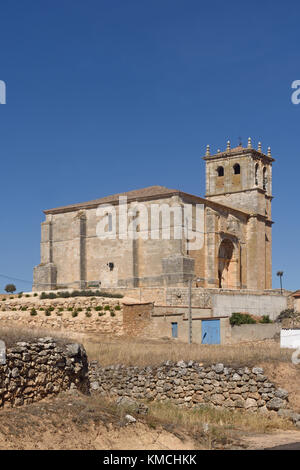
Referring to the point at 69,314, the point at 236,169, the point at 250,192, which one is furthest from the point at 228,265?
the point at 69,314

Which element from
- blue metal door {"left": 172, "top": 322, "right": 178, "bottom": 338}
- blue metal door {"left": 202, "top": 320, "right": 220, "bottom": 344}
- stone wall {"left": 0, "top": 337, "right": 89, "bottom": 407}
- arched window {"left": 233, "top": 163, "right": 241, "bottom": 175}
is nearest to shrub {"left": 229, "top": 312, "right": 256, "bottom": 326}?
blue metal door {"left": 202, "top": 320, "right": 220, "bottom": 344}

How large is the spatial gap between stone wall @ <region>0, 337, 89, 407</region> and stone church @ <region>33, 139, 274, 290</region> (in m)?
34.0

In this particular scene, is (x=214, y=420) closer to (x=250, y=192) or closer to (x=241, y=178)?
(x=250, y=192)

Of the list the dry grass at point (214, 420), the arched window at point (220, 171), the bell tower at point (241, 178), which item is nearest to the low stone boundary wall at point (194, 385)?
the dry grass at point (214, 420)

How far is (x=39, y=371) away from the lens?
1143 centimetres

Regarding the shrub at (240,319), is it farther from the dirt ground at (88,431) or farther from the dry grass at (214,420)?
the dirt ground at (88,431)

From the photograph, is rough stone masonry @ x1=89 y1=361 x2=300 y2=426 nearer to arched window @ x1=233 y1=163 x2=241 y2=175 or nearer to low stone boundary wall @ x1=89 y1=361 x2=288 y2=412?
low stone boundary wall @ x1=89 y1=361 x2=288 y2=412

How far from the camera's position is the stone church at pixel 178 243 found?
4847cm

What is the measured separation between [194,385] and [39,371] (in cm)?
566

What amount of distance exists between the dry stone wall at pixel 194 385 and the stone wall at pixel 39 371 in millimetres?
3966

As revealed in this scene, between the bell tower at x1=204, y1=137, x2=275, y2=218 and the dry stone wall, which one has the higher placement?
the bell tower at x1=204, y1=137, x2=275, y2=218

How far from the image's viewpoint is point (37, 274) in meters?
53.9

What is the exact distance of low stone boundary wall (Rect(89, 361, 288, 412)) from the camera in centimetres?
1509
